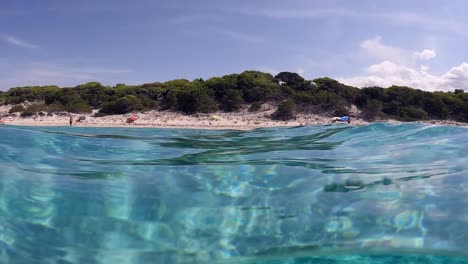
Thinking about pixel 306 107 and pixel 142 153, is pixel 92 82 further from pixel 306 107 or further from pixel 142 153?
pixel 142 153

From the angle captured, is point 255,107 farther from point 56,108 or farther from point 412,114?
point 56,108

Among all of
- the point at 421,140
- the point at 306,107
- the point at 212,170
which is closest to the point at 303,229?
the point at 212,170

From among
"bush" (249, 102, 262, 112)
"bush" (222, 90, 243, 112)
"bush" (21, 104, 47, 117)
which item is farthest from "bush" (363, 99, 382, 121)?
"bush" (21, 104, 47, 117)

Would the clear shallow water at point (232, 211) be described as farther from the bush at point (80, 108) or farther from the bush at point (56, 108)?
the bush at point (56, 108)

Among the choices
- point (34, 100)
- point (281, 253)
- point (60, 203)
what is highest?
point (34, 100)

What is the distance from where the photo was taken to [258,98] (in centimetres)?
3094

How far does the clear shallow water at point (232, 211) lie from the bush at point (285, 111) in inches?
871

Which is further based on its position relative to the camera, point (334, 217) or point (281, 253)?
point (334, 217)

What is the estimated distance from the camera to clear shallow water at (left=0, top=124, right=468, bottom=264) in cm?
264

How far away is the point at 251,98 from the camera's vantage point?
31.1m

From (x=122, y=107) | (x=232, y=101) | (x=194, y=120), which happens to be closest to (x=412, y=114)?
(x=232, y=101)

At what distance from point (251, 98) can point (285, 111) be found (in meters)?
4.72

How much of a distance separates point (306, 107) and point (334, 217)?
26211mm

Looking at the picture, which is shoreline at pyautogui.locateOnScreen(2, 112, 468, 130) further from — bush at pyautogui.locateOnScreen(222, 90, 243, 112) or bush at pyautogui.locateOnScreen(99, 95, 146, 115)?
bush at pyautogui.locateOnScreen(222, 90, 243, 112)
